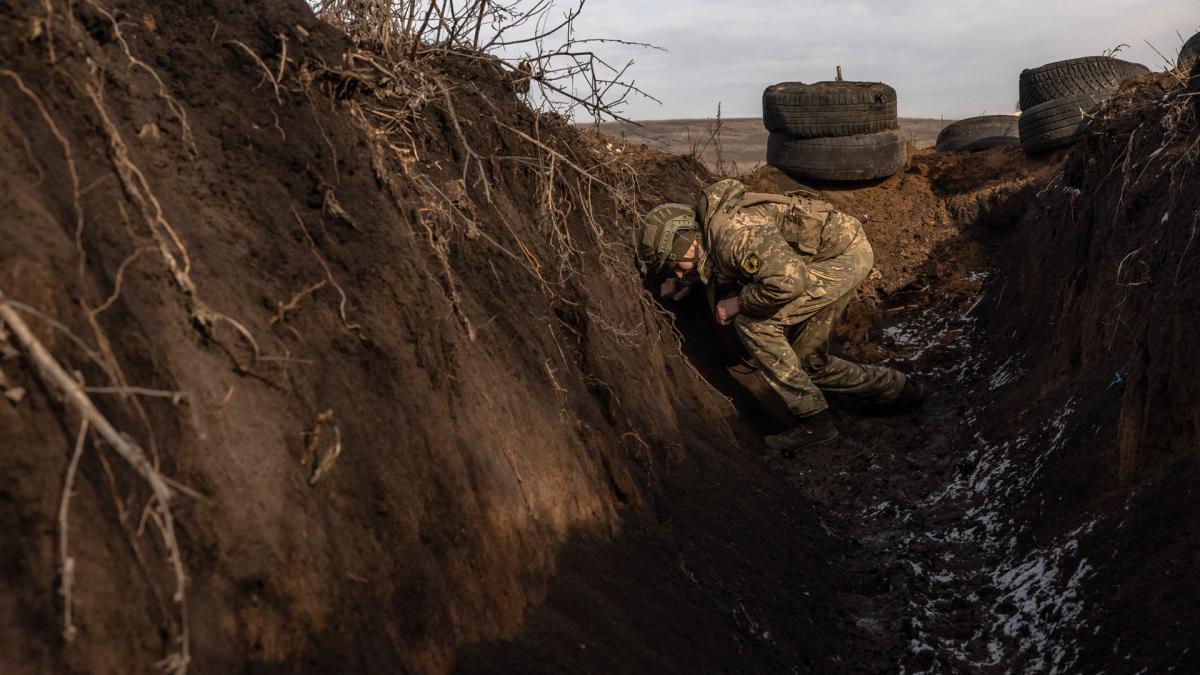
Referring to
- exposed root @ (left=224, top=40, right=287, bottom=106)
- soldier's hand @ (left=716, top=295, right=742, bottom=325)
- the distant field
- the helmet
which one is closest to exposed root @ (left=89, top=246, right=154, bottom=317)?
exposed root @ (left=224, top=40, right=287, bottom=106)

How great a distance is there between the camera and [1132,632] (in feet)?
12.9

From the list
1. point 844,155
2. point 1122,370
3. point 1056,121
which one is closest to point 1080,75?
point 1056,121

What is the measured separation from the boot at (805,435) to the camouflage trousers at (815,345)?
13cm

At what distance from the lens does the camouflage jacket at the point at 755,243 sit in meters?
7.12

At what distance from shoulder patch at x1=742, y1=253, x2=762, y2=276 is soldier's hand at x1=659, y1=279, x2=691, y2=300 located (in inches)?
24.0

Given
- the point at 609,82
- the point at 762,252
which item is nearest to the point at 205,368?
the point at 609,82

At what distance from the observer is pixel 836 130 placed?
10.8 m

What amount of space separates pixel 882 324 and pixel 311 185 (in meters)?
7.09

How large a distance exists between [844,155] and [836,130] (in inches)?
10.1

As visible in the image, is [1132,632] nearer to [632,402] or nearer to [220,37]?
[632,402]

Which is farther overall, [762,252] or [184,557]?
[762,252]

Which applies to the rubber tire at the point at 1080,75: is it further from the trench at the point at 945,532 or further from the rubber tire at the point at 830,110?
the trench at the point at 945,532

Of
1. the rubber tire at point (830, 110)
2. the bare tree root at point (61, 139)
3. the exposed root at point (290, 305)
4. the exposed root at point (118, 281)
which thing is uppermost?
the rubber tire at point (830, 110)

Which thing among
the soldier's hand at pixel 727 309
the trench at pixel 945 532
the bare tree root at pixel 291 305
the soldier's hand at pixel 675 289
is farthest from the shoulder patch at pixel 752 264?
the bare tree root at pixel 291 305
